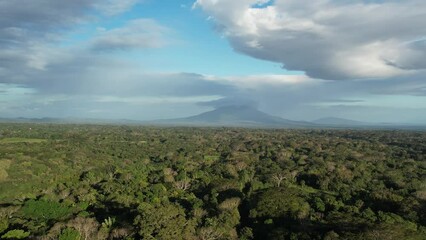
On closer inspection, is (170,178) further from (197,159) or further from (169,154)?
(169,154)

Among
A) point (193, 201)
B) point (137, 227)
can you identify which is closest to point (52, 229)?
point (137, 227)

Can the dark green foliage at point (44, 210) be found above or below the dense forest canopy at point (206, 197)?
below

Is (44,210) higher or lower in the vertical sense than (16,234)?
higher

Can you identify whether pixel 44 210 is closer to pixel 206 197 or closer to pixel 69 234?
pixel 69 234

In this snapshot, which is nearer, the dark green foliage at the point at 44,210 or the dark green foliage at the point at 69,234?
the dark green foliage at the point at 69,234

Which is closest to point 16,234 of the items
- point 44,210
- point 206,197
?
point 44,210

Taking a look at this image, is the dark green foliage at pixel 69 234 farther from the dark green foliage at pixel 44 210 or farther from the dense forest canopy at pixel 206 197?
the dark green foliage at pixel 44 210

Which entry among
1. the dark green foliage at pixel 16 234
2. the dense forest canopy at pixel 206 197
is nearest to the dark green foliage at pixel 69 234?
the dense forest canopy at pixel 206 197

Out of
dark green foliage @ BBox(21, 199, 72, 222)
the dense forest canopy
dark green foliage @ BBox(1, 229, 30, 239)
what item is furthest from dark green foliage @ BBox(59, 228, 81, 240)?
dark green foliage @ BBox(21, 199, 72, 222)
